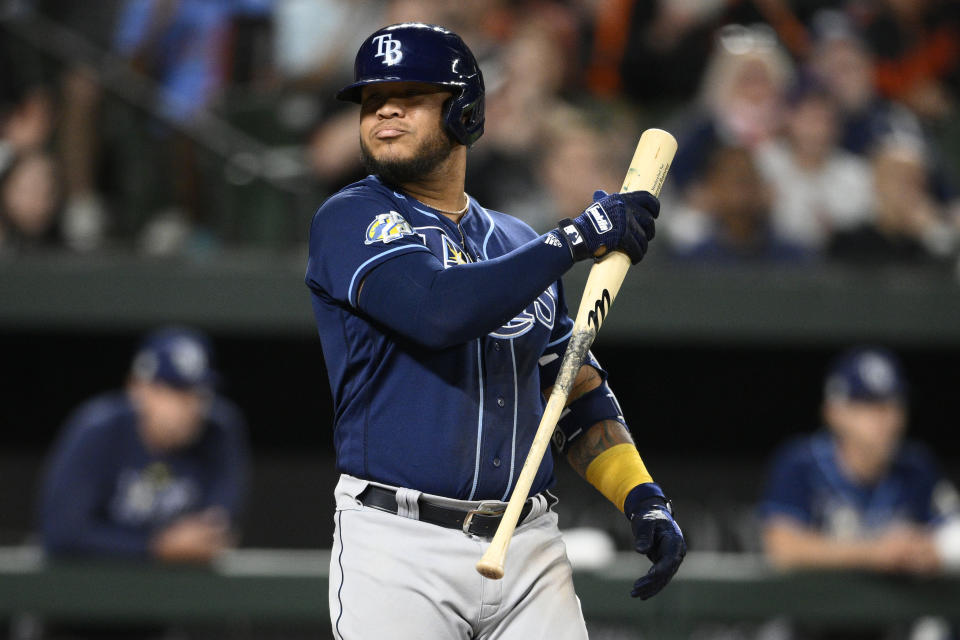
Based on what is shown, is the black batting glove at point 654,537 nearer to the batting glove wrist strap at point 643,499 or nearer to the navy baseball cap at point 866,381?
the batting glove wrist strap at point 643,499

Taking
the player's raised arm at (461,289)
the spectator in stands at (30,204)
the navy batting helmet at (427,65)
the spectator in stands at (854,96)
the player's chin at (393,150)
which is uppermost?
the spectator in stands at (854,96)

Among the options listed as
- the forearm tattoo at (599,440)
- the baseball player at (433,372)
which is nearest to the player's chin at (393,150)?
the baseball player at (433,372)

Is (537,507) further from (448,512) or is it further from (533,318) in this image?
(533,318)

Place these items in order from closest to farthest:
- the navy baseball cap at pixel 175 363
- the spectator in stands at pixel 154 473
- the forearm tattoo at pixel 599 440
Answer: the forearm tattoo at pixel 599 440 < the spectator in stands at pixel 154 473 < the navy baseball cap at pixel 175 363

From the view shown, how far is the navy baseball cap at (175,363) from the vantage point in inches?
201

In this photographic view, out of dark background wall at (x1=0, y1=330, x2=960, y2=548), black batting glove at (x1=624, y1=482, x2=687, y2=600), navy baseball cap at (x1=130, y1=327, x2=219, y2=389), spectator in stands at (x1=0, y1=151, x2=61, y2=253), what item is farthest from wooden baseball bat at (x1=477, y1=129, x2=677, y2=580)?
dark background wall at (x1=0, y1=330, x2=960, y2=548)

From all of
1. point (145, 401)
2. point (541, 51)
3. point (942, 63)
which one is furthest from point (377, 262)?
point (942, 63)

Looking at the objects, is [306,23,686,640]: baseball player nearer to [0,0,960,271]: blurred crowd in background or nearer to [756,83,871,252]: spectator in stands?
[0,0,960,271]: blurred crowd in background

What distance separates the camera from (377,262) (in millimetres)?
2244

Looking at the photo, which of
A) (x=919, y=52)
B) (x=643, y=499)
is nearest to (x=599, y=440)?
(x=643, y=499)

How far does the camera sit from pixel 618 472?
104 inches

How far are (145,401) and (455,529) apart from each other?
10.4ft

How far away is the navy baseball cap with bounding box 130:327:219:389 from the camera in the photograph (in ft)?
16.8

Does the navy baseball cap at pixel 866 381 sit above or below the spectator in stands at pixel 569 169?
below
